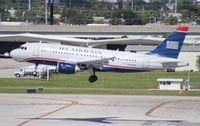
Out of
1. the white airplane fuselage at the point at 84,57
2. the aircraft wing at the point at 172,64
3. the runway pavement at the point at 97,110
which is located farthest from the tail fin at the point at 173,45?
the runway pavement at the point at 97,110

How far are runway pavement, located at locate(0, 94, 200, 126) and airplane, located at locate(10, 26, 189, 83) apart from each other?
369cm

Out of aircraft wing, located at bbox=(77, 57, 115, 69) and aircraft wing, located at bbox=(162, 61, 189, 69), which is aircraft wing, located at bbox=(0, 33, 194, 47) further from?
aircraft wing, located at bbox=(77, 57, 115, 69)

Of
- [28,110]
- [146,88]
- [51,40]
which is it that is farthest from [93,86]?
[51,40]

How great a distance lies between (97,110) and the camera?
2103 inches

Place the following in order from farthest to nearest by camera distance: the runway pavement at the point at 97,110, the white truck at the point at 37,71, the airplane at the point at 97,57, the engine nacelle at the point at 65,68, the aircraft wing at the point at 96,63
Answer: the white truck at the point at 37,71 → the aircraft wing at the point at 96,63 → the airplane at the point at 97,57 → the engine nacelle at the point at 65,68 → the runway pavement at the point at 97,110

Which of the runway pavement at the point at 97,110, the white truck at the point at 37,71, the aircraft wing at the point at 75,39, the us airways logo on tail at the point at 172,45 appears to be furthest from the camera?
the aircraft wing at the point at 75,39

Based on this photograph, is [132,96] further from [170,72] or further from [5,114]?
[170,72]

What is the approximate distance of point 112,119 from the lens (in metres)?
47.0

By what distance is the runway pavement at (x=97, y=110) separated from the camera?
148 ft

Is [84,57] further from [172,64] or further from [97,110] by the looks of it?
[97,110]

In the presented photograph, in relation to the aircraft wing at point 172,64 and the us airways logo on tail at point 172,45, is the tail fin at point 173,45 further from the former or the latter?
the aircraft wing at point 172,64

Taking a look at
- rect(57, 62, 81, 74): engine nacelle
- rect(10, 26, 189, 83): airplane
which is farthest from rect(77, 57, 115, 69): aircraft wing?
rect(57, 62, 81, 74): engine nacelle

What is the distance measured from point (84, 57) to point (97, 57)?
1.32m

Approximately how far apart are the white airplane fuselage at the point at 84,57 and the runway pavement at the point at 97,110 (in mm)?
3859
